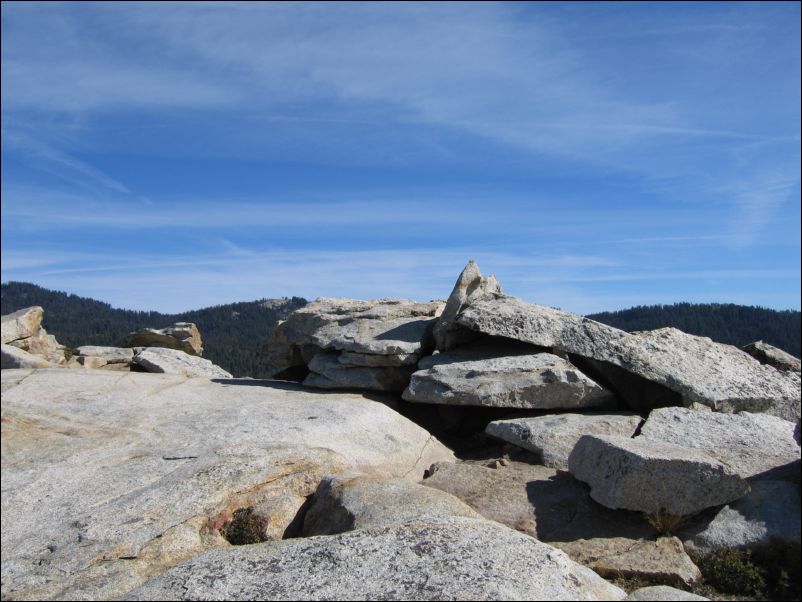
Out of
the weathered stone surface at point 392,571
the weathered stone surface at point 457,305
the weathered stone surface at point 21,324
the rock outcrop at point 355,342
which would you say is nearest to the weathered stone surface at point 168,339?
the weathered stone surface at point 21,324

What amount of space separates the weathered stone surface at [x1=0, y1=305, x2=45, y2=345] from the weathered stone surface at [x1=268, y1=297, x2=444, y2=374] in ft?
32.7

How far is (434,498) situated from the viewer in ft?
38.2

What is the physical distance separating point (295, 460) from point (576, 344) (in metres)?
10.1

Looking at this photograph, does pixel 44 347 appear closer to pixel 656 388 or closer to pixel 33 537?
pixel 33 537

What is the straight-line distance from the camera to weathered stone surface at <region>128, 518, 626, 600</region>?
819 centimetres

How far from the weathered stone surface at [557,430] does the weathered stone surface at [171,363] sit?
38.4ft

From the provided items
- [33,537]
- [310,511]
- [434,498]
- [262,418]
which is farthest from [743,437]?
[33,537]

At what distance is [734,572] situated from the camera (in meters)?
10.7

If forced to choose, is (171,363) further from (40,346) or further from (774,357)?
(774,357)

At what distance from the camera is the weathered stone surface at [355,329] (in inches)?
843

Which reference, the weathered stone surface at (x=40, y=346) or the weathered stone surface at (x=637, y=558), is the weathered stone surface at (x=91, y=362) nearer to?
the weathered stone surface at (x=40, y=346)

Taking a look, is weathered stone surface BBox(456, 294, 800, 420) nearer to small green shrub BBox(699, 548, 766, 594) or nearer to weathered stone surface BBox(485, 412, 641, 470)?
weathered stone surface BBox(485, 412, 641, 470)

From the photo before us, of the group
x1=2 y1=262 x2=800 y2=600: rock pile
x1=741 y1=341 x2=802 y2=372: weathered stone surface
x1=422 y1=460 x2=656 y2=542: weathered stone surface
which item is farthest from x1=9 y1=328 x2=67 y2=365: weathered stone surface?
x1=741 y1=341 x2=802 y2=372: weathered stone surface

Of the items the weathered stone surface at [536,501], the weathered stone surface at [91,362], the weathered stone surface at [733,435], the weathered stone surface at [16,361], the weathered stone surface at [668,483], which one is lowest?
the weathered stone surface at [536,501]
